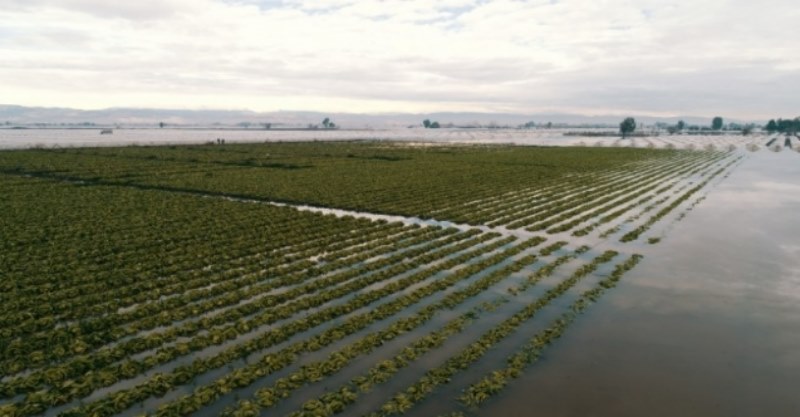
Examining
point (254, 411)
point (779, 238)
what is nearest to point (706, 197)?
point (779, 238)

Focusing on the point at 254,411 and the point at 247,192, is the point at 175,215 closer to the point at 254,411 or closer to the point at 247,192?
the point at 247,192

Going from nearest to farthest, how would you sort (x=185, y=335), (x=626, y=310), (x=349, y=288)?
(x=185, y=335)
(x=626, y=310)
(x=349, y=288)

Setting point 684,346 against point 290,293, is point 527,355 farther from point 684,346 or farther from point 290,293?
point 290,293

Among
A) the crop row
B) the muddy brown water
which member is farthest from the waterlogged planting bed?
the muddy brown water

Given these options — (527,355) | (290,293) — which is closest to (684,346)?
(527,355)

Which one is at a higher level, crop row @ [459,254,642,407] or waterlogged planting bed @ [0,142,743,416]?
waterlogged planting bed @ [0,142,743,416]

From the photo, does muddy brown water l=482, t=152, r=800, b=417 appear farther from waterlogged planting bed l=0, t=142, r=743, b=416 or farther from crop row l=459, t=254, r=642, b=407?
waterlogged planting bed l=0, t=142, r=743, b=416
